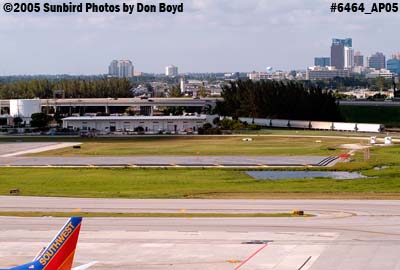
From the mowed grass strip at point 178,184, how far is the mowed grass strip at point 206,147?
25.8 meters

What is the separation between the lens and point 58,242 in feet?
87.6

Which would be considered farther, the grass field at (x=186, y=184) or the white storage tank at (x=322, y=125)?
the white storage tank at (x=322, y=125)

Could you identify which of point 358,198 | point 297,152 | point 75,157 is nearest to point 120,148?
point 75,157

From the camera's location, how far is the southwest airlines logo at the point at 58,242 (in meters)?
26.7

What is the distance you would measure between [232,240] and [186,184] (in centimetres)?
3423

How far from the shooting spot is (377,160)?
10356 cm

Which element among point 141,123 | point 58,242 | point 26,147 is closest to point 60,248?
point 58,242

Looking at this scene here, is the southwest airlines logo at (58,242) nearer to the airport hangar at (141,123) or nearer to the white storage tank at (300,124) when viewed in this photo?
the airport hangar at (141,123)

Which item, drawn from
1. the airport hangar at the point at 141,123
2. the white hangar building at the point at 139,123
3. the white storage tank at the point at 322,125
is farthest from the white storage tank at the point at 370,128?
the white hangar building at the point at 139,123

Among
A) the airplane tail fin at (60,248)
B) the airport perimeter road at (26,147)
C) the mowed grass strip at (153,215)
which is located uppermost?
the airplane tail fin at (60,248)

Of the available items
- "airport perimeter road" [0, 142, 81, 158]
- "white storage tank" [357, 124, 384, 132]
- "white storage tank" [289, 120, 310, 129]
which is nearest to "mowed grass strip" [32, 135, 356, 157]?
"airport perimeter road" [0, 142, 81, 158]

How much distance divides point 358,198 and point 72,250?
4164cm

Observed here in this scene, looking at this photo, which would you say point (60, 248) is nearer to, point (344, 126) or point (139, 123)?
point (344, 126)

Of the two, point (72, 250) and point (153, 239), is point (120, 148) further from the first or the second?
point (72, 250)
